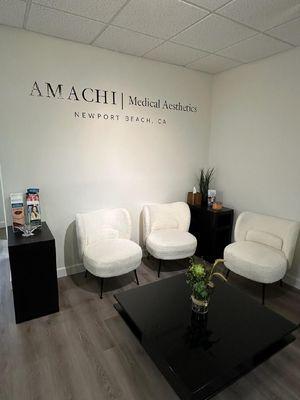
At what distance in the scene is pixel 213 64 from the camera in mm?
3166

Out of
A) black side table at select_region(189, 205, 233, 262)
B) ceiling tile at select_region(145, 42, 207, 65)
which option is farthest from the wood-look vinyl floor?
ceiling tile at select_region(145, 42, 207, 65)

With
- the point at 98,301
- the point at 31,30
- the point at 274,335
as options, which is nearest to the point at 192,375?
the point at 274,335

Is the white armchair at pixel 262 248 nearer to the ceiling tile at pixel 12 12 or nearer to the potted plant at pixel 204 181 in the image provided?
the potted plant at pixel 204 181

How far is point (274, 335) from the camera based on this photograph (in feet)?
5.14

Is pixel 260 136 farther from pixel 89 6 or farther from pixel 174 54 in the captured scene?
pixel 89 6

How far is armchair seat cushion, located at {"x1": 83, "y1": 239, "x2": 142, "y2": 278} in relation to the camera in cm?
241

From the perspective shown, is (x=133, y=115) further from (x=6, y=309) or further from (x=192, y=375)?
(x=192, y=375)

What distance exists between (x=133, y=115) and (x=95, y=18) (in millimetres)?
1119

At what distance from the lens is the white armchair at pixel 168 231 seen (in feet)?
9.38

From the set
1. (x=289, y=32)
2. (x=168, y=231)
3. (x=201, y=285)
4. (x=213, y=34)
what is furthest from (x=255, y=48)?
(x=201, y=285)

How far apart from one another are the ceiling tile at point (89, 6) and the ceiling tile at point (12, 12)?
0.56 ft

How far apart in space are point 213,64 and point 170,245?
7.73 feet

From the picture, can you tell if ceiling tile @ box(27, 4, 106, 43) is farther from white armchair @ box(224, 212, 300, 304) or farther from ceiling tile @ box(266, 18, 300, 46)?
white armchair @ box(224, 212, 300, 304)

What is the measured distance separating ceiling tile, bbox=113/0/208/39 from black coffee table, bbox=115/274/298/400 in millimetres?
2251
